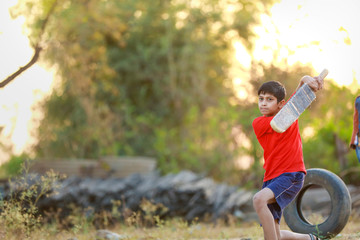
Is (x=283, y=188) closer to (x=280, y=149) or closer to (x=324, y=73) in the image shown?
(x=280, y=149)

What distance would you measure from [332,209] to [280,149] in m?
1.26

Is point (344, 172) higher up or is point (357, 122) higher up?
point (357, 122)

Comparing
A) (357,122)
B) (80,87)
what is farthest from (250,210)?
(80,87)

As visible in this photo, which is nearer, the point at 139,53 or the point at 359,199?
the point at 359,199

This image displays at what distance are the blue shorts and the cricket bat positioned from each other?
42cm

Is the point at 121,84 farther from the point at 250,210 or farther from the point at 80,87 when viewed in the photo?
the point at 250,210

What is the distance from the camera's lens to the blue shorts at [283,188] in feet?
12.2

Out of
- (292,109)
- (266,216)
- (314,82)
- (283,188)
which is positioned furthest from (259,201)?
(314,82)

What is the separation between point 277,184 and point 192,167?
30.1 ft

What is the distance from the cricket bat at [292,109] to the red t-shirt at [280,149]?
16 centimetres

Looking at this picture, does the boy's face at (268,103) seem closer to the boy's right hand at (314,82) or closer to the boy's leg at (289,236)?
the boy's right hand at (314,82)

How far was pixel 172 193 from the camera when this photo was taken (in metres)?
8.40

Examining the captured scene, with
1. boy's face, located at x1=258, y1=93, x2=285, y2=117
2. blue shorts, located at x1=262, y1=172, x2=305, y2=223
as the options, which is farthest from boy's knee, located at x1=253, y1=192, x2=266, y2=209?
boy's face, located at x1=258, y1=93, x2=285, y2=117

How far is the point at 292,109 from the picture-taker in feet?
12.2
